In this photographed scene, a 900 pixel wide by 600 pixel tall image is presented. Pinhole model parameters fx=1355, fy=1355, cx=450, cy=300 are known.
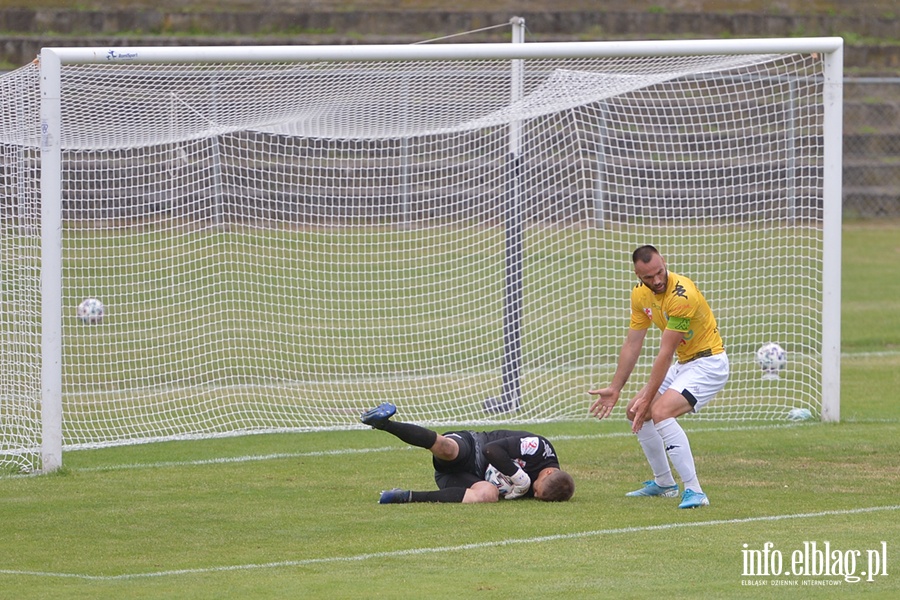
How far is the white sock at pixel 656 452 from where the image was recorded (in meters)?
8.87

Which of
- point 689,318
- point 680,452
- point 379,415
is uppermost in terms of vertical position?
point 689,318

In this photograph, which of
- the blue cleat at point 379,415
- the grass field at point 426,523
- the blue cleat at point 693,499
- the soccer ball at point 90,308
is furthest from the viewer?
the soccer ball at point 90,308

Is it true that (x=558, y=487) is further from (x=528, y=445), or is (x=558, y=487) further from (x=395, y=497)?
(x=395, y=497)

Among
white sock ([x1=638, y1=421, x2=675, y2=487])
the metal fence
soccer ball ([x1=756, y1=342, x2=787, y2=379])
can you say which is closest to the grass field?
white sock ([x1=638, y1=421, x2=675, y2=487])

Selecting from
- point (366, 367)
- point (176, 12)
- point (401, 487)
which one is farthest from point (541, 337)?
point (176, 12)

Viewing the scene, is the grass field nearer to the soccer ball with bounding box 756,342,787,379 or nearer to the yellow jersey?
the yellow jersey

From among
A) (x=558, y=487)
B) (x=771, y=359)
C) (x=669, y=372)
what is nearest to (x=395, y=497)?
(x=558, y=487)

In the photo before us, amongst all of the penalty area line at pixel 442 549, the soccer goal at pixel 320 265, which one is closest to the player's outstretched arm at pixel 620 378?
the penalty area line at pixel 442 549

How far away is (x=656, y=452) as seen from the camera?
8914 millimetres

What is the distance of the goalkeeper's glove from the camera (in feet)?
28.9

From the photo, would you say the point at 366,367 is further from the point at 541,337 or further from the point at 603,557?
the point at 603,557

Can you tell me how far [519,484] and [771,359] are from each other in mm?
5649

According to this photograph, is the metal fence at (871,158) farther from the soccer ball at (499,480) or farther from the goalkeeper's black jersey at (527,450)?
the soccer ball at (499,480)

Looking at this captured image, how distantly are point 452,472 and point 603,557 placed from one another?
203 centimetres
